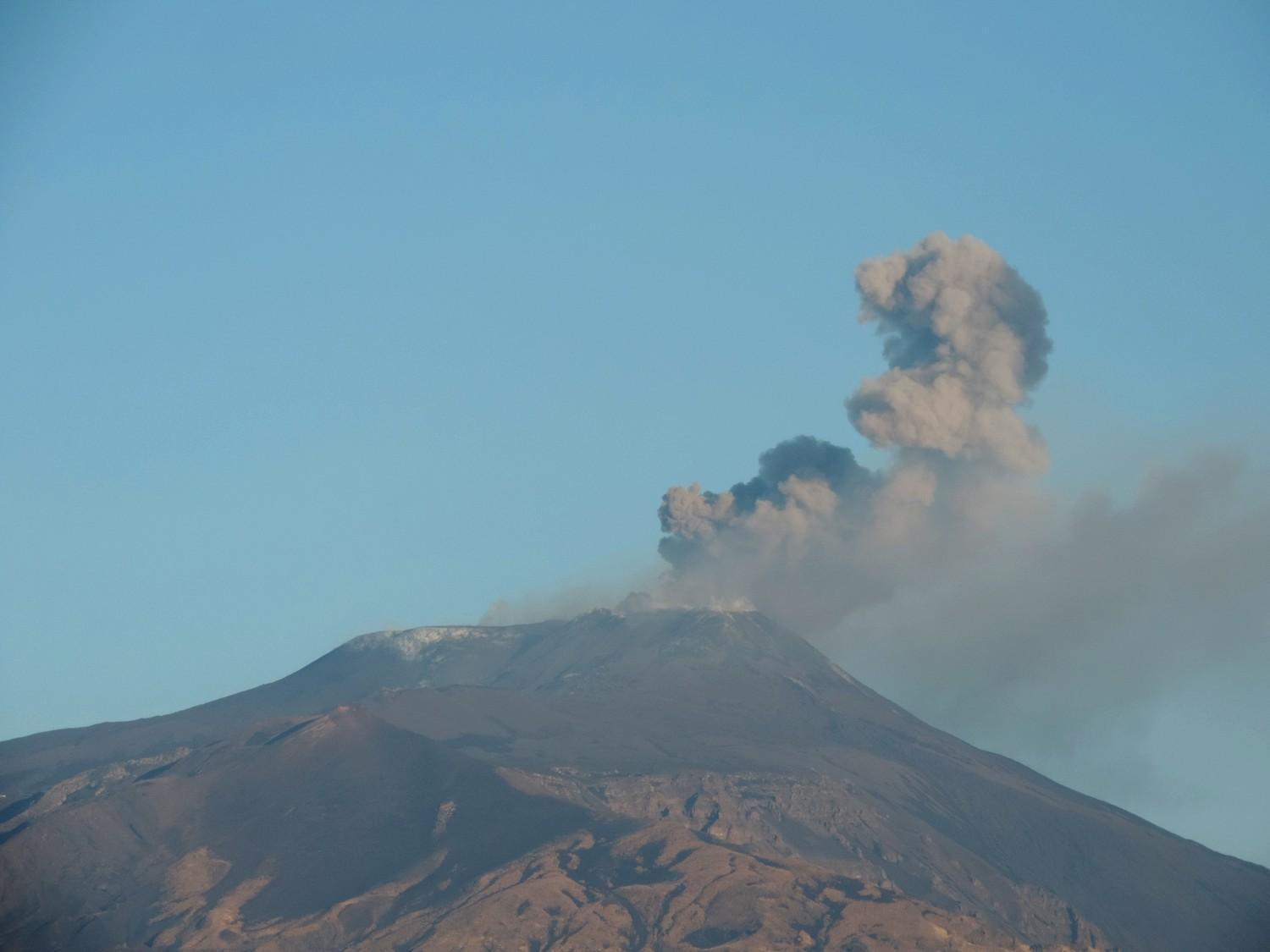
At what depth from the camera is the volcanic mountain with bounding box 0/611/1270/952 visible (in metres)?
130

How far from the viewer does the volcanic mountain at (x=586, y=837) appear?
13050 centimetres

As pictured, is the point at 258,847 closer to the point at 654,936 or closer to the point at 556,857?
the point at 556,857

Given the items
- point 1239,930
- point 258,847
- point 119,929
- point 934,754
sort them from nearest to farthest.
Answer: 1. point 119,929
2. point 258,847
3. point 1239,930
4. point 934,754

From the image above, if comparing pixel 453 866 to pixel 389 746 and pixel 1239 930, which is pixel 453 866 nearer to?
pixel 389 746

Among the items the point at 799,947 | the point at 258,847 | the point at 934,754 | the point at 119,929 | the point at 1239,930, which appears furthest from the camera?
the point at 934,754

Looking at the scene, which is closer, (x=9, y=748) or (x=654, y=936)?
(x=654, y=936)

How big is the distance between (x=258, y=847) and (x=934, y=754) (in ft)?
220

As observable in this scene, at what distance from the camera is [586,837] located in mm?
143750

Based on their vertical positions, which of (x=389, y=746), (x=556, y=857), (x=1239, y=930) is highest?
(x=389, y=746)

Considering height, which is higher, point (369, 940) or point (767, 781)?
point (767, 781)

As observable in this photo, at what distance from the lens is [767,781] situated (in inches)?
6540

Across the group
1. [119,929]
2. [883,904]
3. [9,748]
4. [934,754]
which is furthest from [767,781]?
[9,748]

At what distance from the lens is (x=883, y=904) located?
422 feet

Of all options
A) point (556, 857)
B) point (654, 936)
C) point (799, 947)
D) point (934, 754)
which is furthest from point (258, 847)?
point (934, 754)
